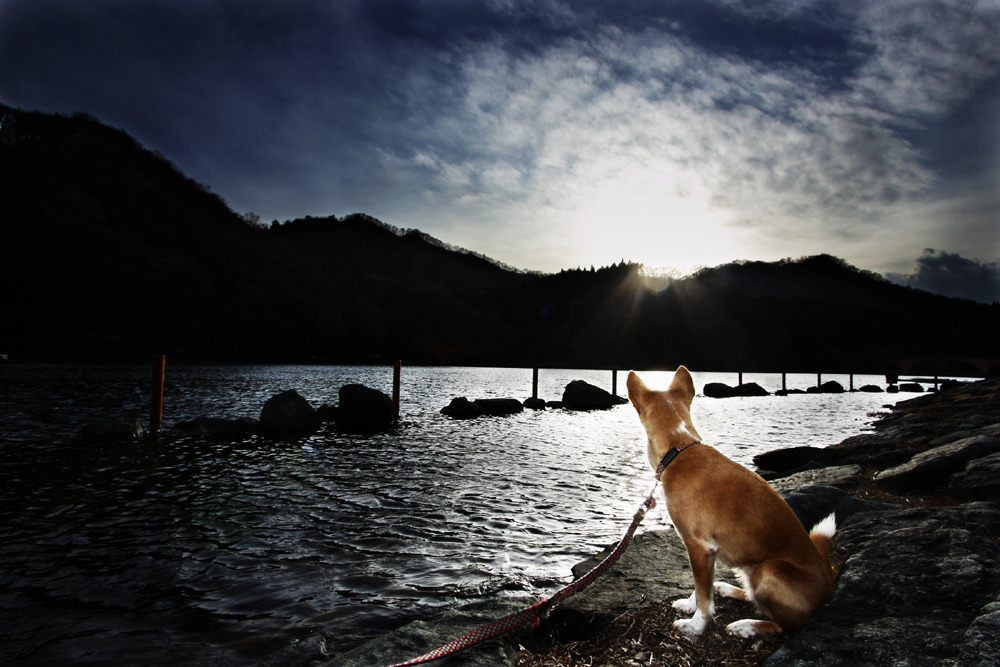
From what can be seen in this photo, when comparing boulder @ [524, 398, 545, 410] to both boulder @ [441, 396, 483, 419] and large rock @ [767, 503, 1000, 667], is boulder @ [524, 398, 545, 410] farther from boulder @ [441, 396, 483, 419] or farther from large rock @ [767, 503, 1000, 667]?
large rock @ [767, 503, 1000, 667]

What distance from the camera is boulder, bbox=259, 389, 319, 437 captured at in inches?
677

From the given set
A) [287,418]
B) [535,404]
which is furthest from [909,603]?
[535,404]

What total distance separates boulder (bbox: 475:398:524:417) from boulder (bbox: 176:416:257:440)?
1194 cm

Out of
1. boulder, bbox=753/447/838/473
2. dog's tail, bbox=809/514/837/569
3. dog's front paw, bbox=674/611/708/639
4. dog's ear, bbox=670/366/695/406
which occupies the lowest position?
boulder, bbox=753/447/838/473

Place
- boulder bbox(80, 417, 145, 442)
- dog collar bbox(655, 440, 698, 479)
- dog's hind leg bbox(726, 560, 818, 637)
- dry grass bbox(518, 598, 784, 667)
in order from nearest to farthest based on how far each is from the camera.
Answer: dog's hind leg bbox(726, 560, 818, 637)
dry grass bbox(518, 598, 784, 667)
dog collar bbox(655, 440, 698, 479)
boulder bbox(80, 417, 145, 442)

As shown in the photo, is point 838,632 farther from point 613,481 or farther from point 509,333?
point 509,333

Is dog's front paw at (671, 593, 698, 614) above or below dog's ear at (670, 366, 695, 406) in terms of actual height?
below

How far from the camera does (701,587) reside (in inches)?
123

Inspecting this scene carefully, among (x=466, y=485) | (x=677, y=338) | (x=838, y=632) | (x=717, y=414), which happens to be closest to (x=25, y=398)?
(x=466, y=485)

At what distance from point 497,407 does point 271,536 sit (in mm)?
19944

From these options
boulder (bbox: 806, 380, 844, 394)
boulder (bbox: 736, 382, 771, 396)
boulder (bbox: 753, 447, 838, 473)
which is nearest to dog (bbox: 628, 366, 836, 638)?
boulder (bbox: 753, 447, 838, 473)

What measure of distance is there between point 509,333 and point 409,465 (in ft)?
499

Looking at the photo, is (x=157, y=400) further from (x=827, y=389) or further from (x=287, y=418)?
(x=827, y=389)

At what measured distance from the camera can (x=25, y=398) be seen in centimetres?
2492
